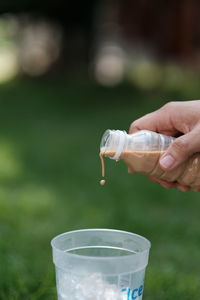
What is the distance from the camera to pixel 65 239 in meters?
2.63

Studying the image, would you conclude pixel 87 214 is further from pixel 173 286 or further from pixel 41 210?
pixel 173 286

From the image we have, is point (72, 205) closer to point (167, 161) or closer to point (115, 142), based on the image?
point (167, 161)

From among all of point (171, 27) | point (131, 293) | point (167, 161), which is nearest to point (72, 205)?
point (167, 161)

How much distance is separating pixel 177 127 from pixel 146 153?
13.2 inches

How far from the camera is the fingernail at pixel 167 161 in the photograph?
272 centimetres

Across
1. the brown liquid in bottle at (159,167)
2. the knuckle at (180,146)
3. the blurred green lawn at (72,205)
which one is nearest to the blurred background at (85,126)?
the blurred green lawn at (72,205)

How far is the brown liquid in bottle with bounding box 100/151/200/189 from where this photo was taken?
8.93ft

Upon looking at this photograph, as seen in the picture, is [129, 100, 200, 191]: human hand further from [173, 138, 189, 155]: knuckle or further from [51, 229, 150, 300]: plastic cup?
[51, 229, 150, 300]: plastic cup

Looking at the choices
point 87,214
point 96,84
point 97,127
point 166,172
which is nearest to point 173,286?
point 166,172

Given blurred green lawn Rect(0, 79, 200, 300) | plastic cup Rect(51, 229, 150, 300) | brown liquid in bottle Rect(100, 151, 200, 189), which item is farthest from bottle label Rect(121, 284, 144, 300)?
blurred green lawn Rect(0, 79, 200, 300)

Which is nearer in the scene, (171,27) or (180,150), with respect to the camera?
(180,150)

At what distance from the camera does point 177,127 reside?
302 cm

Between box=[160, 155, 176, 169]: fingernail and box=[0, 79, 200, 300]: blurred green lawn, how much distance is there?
81cm

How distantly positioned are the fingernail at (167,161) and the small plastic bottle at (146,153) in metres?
0.07
